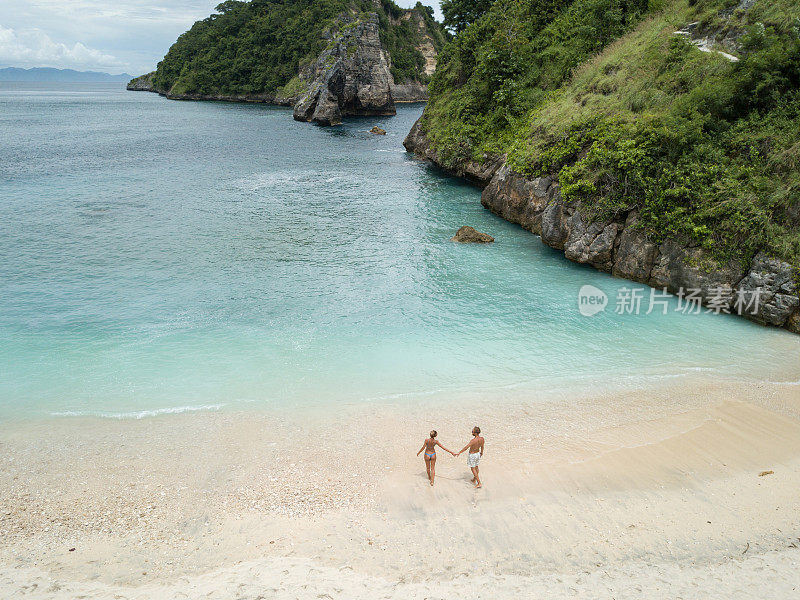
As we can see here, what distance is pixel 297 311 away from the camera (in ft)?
59.7

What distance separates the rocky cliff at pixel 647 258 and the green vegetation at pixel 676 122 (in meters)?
0.54

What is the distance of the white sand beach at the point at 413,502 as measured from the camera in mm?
7898

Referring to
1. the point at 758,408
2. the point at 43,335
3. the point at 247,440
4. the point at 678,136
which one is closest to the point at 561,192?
the point at 678,136

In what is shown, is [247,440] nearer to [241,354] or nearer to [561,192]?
[241,354]

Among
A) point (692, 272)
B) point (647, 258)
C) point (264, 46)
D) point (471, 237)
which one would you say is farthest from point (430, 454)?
point (264, 46)

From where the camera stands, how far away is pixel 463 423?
1224 cm

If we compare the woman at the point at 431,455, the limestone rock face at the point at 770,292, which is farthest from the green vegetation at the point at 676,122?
the woman at the point at 431,455

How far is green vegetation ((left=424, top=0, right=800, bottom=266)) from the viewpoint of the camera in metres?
17.0

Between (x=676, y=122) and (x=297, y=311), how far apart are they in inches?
665

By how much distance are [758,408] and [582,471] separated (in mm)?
5779

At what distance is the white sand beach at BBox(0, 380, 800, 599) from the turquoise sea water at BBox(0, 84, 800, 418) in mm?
1304

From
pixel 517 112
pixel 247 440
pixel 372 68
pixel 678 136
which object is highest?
pixel 372 68

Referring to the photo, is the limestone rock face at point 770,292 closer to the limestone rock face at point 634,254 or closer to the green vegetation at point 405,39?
the limestone rock face at point 634,254

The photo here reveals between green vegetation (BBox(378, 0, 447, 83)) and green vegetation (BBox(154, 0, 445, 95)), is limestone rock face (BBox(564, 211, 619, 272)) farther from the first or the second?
green vegetation (BBox(378, 0, 447, 83))
